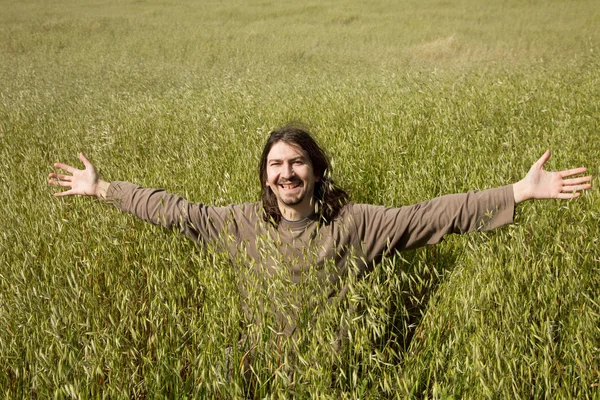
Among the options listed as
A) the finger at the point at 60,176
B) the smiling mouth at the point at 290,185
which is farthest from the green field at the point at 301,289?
the smiling mouth at the point at 290,185

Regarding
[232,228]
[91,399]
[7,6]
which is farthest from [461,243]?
[7,6]

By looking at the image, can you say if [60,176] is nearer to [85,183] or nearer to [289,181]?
[85,183]

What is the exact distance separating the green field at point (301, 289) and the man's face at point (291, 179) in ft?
1.38

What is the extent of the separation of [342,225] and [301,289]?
54 centimetres

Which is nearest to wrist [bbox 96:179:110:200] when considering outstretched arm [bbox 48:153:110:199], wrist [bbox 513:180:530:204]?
outstretched arm [bbox 48:153:110:199]

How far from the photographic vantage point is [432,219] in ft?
7.30

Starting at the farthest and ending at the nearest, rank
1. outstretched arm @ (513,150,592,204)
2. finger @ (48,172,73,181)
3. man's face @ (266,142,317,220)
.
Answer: finger @ (48,172,73,181) < man's face @ (266,142,317,220) < outstretched arm @ (513,150,592,204)

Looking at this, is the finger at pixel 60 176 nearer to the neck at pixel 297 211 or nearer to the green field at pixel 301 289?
the green field at pixel 301 289

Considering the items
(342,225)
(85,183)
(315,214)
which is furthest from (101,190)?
(342,225)

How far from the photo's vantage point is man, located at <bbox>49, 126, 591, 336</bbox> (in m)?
2.13

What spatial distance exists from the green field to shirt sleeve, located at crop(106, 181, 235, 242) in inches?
3.1

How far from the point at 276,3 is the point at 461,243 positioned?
26.8 m

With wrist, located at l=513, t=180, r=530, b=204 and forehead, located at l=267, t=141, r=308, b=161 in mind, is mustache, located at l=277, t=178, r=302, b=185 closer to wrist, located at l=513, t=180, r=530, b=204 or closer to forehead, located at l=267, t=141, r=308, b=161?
forehead, located at l=267, t=141, r=308, b=161

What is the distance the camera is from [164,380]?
4.92 ft
